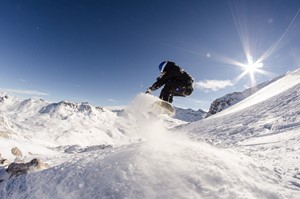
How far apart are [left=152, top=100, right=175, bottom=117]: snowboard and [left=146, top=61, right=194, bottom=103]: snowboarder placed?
506 millimetres

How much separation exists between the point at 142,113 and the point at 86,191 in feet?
21.3

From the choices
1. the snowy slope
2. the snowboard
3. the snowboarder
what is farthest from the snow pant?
the snowy slope

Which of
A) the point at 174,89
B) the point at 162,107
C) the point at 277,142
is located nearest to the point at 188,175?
the point at 277,142

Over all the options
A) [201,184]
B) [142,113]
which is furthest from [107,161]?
[142,113]

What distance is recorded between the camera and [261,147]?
9.12 m

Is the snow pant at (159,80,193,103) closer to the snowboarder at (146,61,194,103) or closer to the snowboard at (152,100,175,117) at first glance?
the snowboarder at (146,61,194,103)

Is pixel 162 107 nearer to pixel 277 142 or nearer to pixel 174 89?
pixel 174 89

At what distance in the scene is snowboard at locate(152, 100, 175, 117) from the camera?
12.1 meters

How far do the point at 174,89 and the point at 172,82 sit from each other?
1.16 ft

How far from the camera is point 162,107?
39.9 ft

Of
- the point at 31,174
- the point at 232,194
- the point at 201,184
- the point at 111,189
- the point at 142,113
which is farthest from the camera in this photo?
the point at 142,113

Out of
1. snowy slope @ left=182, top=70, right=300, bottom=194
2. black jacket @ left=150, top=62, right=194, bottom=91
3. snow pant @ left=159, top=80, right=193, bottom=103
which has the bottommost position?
snowy slope @ left=182, top=70, right=300, bottom=194

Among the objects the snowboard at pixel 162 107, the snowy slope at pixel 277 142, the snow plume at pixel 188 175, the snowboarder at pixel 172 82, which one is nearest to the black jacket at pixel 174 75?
the snowboarder at pixel 172 82

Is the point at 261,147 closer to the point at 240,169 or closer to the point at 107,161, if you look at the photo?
the point at 240,169
